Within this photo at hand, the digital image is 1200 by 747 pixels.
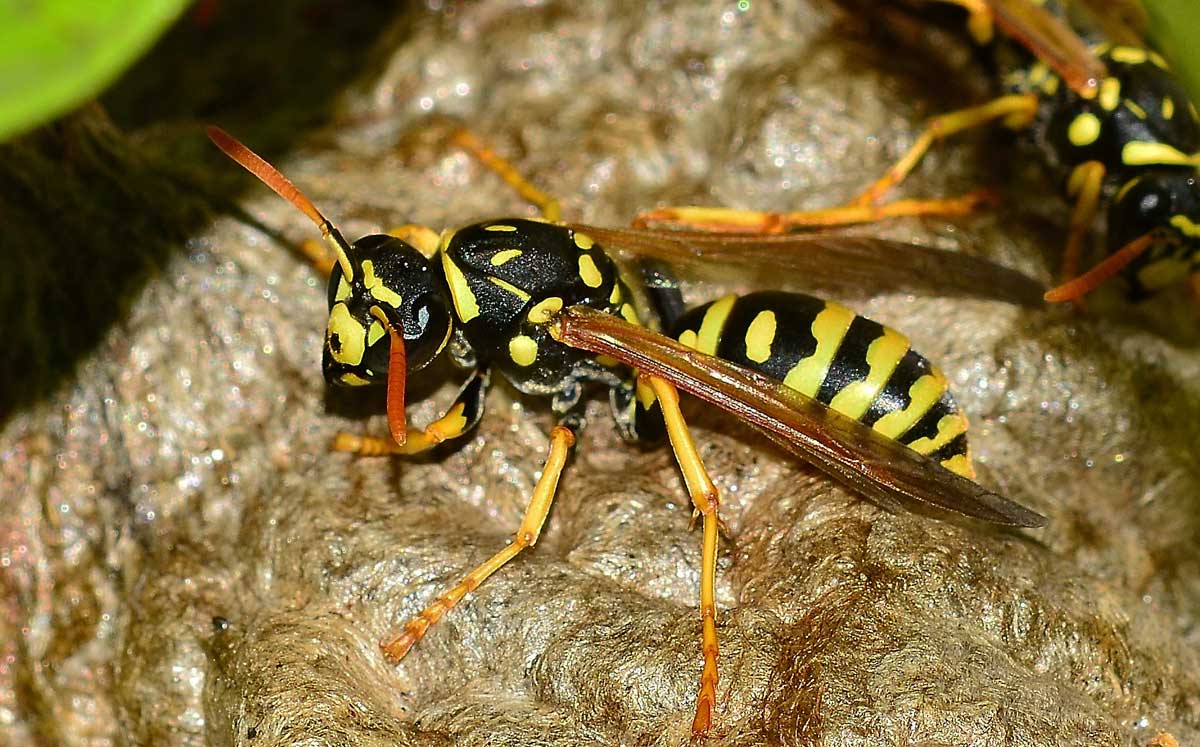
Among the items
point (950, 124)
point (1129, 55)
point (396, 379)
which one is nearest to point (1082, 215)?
point (950, 124)

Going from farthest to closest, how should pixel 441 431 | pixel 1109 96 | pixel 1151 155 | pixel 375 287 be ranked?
pixel 1109 96
pixel 1151 155
pixel 441 431
pixel 375 287

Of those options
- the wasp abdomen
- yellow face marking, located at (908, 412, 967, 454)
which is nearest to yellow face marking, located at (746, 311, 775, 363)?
the wasp abdomen

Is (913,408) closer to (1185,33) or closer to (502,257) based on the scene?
(502,257)

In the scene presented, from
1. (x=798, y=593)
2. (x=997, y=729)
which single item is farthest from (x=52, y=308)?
(x=997, y=729)

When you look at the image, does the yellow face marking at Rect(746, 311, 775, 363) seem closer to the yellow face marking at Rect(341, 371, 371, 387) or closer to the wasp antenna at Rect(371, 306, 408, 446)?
the wasp antenna at Rect(371, 306, 408, 446)

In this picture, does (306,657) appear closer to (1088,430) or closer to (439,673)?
(439,673)

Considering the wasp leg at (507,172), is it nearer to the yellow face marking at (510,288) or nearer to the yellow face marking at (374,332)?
the yellow face marking at (510,288)
